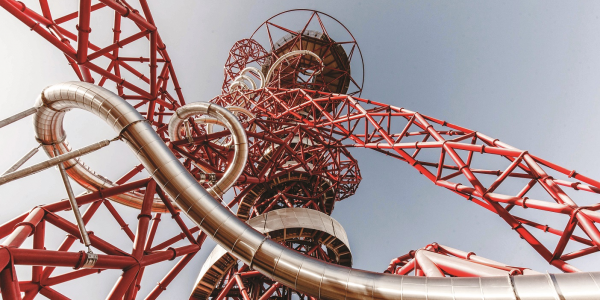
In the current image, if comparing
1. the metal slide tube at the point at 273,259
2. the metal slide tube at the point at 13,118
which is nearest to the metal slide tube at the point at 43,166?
the metal slide tube at the point at 273,259

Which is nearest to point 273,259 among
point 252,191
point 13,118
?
point 13,118

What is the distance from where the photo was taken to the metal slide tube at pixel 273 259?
522cm

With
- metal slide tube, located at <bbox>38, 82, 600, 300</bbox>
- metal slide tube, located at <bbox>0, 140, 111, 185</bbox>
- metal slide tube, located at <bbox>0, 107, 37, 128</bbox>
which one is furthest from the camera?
metal slide tube, located at <bbox>0, 107, 37, 128</bbox>

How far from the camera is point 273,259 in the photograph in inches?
268

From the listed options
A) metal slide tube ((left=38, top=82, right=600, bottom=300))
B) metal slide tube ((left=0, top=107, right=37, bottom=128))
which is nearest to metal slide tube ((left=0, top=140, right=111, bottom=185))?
metal slide tube ((left=38, top=82, right=600, bottom=300))

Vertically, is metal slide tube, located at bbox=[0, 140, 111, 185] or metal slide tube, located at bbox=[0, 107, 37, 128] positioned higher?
metal slide tube, located at bbox=[0, 107, 37, 128]

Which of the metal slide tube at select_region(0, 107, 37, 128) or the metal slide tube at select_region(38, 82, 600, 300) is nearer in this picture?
the metal slide tube at select_region(38, 82, 600, 300)

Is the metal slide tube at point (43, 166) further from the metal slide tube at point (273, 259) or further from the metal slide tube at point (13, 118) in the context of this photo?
the metal slide tube at point (13, 118)

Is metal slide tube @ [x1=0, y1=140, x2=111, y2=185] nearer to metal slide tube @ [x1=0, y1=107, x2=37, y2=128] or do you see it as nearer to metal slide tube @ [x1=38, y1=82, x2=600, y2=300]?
metal slide tube @ [x1=38, y1=82, x2=600, y2=300]

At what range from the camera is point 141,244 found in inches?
319

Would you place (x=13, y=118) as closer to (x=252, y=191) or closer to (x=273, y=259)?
(x=273, y=259)

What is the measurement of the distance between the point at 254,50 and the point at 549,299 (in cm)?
3322

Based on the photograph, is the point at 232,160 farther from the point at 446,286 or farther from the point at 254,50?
the point at 254,50

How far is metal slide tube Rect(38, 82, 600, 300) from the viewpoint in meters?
5.22
